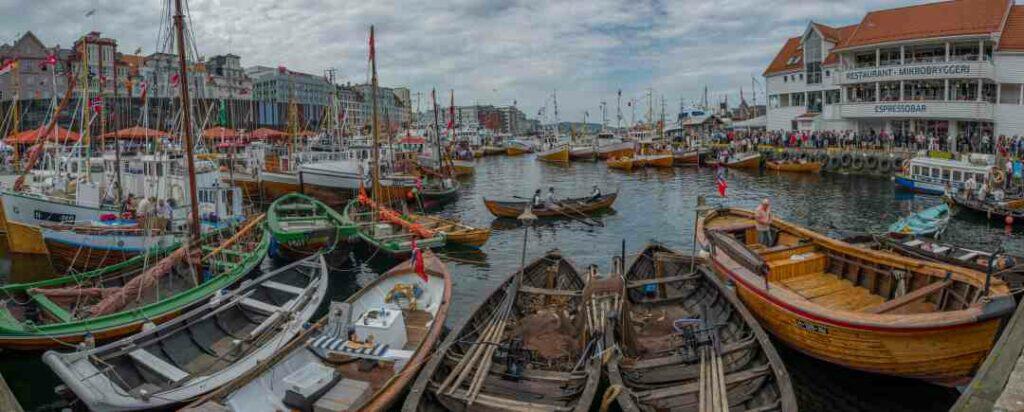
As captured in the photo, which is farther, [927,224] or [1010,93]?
[1010,93]

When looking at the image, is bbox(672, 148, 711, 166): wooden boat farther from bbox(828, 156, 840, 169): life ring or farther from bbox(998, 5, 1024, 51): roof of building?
bbox(998, 5, 1024, 51): roof of building

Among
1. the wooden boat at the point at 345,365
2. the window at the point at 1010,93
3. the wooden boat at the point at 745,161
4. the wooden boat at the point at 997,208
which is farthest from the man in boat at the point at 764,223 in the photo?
the wooden boat at the point at 745,161

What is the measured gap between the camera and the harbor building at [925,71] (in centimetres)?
4697

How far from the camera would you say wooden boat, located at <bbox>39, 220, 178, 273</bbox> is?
23391 mm

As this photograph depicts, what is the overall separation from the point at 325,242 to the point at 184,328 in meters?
11.5

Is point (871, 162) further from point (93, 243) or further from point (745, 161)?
point (93, 243)

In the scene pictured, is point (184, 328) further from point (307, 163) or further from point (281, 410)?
point (307, 163)

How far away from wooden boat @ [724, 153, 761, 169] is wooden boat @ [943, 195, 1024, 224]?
29839 mm

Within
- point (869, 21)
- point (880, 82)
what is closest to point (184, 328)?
point (880, 82)

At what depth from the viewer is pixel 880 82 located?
54312mm

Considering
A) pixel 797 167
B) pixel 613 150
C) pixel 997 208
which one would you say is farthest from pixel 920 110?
A: pixel 613 150

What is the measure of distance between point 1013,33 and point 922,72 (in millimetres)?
6398

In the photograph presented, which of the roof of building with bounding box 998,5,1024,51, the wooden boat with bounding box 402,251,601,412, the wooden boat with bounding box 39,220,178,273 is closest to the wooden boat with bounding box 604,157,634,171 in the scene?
the roof of building with bounding box 998,5,1024,51

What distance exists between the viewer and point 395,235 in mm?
26766
